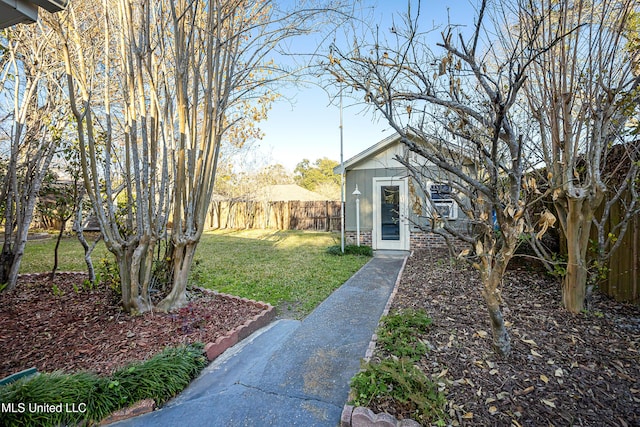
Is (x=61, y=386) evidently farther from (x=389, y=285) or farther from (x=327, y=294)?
(x=389, y=285)

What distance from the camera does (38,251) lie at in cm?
940

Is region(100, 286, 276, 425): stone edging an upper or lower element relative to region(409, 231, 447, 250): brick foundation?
lower

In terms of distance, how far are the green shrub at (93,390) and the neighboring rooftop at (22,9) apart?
8.70ft

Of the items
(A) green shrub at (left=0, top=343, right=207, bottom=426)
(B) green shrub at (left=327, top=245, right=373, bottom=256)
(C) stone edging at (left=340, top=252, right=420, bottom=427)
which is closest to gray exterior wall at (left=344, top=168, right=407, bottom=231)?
(B) green shrub at (left=327, top=245, right=373, bottom=256)

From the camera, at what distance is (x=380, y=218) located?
386 inches

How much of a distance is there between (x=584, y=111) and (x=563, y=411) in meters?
2.79

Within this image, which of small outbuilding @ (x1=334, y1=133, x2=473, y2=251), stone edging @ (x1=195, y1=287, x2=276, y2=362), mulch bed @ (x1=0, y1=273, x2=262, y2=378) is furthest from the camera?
small outbuilding @ (x1=334, y1=133, x2=473, y2=251)

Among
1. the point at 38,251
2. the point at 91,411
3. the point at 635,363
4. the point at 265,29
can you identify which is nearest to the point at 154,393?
the point at 91,411

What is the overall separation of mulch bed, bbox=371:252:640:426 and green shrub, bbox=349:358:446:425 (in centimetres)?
8

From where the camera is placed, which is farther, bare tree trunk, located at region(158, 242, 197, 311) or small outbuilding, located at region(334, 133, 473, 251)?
small outbuilding, located at region(334, 133, 473, 251)

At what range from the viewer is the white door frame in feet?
31.2

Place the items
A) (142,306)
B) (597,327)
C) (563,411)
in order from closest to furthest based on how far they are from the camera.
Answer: (563,411) < (597,327) < (142,306)

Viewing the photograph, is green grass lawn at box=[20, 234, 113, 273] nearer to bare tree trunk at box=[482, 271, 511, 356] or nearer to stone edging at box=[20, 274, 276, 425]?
stone edging at box=[20, 274, 276, 425]

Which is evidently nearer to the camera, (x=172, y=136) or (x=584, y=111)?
(x=584, y=111)
